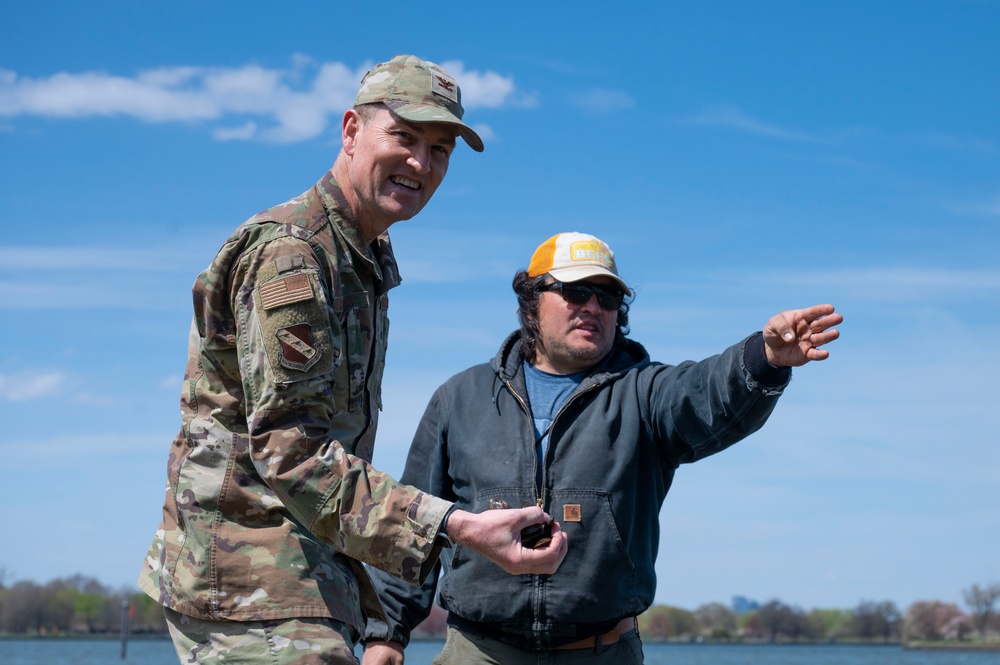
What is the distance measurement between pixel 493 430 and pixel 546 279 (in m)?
0.82

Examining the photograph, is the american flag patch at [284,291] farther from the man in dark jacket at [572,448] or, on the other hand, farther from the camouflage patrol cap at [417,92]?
the man in dark jacket at [572,448]

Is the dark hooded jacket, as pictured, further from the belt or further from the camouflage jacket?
the camouflage jacket

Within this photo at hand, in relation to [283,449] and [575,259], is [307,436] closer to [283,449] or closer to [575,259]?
[283,449]

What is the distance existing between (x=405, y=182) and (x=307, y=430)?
0.86 metres

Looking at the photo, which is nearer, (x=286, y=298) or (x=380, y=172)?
(x=286, y=298)

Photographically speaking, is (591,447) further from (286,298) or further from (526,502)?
(286,298)

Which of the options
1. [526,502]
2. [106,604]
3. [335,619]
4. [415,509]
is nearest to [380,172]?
[415,509]

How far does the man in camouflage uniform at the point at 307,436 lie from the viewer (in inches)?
118

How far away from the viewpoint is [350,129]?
361cm

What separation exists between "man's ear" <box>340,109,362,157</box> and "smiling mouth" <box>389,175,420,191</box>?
0.17 m

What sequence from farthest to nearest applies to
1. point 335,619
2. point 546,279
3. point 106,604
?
1. point 106,604
2. point 546,279
3. point 335,619

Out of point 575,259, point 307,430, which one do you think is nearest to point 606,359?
point 575,259

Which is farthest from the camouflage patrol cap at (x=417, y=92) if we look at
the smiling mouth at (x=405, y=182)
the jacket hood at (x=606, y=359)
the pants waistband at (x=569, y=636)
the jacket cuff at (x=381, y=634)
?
the jacket cuff at (x=381, y=634)

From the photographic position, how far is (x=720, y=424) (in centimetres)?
487
